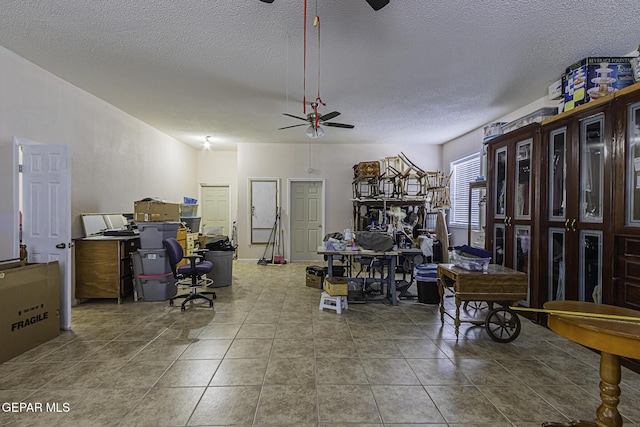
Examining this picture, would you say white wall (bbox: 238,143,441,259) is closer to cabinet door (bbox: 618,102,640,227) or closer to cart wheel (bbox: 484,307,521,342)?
cart wheel (bbox: 484,307,521,342)

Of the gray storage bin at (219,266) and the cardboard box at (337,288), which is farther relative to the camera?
the gray storage bin at (219,266)

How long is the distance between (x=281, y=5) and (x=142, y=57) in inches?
70.4

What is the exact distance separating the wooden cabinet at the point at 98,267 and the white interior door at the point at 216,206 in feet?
13.8

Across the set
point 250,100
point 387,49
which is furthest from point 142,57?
point 387,49

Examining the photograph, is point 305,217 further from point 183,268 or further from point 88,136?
point 88,136

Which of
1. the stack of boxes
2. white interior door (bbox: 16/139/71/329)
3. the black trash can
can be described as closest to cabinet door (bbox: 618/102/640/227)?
the black trash can

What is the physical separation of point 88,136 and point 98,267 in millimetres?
1877

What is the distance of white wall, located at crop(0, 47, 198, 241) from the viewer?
3236 millimetres

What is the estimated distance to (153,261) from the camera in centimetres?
431

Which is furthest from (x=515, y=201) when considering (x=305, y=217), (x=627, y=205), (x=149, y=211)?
(x=149, y=211)

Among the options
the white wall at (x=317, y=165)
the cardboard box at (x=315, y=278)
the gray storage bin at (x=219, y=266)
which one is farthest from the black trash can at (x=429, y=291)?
the white wall at (x=317, y=165)

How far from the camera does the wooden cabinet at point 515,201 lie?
139 inches

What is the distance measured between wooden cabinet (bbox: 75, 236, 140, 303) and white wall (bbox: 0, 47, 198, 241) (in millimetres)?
281

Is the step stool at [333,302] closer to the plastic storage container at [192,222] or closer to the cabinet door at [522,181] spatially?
the cabinet door at [522,181]
